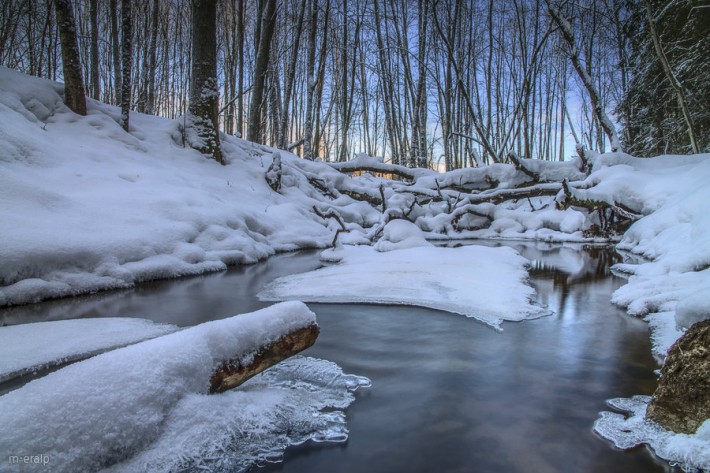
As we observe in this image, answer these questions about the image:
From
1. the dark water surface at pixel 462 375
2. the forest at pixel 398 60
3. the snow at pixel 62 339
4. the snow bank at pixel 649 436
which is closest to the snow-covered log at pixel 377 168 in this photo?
the forest at pixel 398 60

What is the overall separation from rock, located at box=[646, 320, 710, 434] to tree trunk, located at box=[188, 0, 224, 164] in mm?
7964

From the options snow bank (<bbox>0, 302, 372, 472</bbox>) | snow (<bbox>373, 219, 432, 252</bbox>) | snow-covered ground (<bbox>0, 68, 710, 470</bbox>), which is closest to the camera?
snow bank (<bbox>0, 302, 372, 472</bbox>)

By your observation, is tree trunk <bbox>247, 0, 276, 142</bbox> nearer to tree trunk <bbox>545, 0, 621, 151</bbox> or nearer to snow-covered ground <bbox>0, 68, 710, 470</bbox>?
snow-covered ground <bbox>0, 68, 710, 470</bbox>

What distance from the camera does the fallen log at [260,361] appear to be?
1.41 m

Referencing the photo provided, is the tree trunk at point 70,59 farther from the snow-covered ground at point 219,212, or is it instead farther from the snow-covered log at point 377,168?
the snow-covered log at point 377,168

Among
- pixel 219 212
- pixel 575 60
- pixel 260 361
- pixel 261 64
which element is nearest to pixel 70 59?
pixel 219 212

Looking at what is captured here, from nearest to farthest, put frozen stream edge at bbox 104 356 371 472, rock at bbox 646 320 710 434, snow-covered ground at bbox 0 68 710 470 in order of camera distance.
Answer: frozen stream edge at bbox 104 356 371 472 < rock at bbox 646 320 710 434 < snow-covered ground at bbox 0 68 710 470

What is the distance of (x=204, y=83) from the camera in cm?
765

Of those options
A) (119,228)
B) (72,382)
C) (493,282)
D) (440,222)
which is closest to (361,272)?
(493,282)

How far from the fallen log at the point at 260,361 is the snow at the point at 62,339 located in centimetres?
129

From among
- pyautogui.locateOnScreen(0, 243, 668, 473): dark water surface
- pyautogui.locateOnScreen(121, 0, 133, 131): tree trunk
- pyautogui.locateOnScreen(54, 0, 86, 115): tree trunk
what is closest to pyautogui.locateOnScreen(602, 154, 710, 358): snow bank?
pyautogui.locateOnScreen(0, 243, 668, 473): dark water surface

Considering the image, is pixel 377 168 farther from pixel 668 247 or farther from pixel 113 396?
pixel 113 396

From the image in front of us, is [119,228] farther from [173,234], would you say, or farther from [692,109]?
[692,109]

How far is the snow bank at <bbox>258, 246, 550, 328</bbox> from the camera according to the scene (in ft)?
11.0
